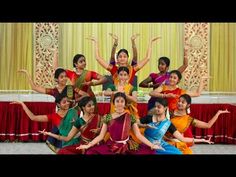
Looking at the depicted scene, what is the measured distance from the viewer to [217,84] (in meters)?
8.59

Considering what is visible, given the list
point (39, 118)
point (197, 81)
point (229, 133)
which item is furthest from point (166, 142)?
point (197, 81)

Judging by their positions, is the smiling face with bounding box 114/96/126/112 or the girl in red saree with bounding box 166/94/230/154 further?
the girl in red saree with bounding box 166/94/230/154

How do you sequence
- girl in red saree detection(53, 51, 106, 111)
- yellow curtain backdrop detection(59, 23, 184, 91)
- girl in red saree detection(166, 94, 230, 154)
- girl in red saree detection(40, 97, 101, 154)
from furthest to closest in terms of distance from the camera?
yellow curtain backdrop detection(59, 23, 184, 91)
girl in red saree detection(53, 51, 106, 111)
girl in red saree detection(166, 94, 230, 154)
girl in red saree detection(40, 97, 101, 154)

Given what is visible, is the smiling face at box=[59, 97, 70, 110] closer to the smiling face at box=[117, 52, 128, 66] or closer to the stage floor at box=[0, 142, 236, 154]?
the smiling face at box=[117, 52, 128, 66]

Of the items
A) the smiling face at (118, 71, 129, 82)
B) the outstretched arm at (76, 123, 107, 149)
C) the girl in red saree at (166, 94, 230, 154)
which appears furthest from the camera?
the smiling face at (118, 71, 129, 82)

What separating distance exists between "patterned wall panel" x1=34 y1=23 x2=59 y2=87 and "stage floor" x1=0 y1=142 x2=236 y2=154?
60.8 inches

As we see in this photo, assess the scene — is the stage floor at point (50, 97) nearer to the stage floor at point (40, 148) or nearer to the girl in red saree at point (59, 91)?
the stage floor at point (40, 148)

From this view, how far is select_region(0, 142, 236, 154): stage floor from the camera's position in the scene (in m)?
6.73

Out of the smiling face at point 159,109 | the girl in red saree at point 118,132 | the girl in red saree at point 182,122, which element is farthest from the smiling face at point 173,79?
the girl in red saree at point 118,132

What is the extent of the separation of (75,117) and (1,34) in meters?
3.54

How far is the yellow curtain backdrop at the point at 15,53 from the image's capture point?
8.55 metres

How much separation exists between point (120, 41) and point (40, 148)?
8.73 ft

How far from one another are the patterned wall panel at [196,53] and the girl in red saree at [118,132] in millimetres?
3246

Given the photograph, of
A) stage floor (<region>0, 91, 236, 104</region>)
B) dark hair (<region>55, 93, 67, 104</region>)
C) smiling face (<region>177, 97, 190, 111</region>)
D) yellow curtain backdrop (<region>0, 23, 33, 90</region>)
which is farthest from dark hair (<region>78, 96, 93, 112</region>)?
yellow curtain backdrop (<region>0, 23, 33, 90</region>)
